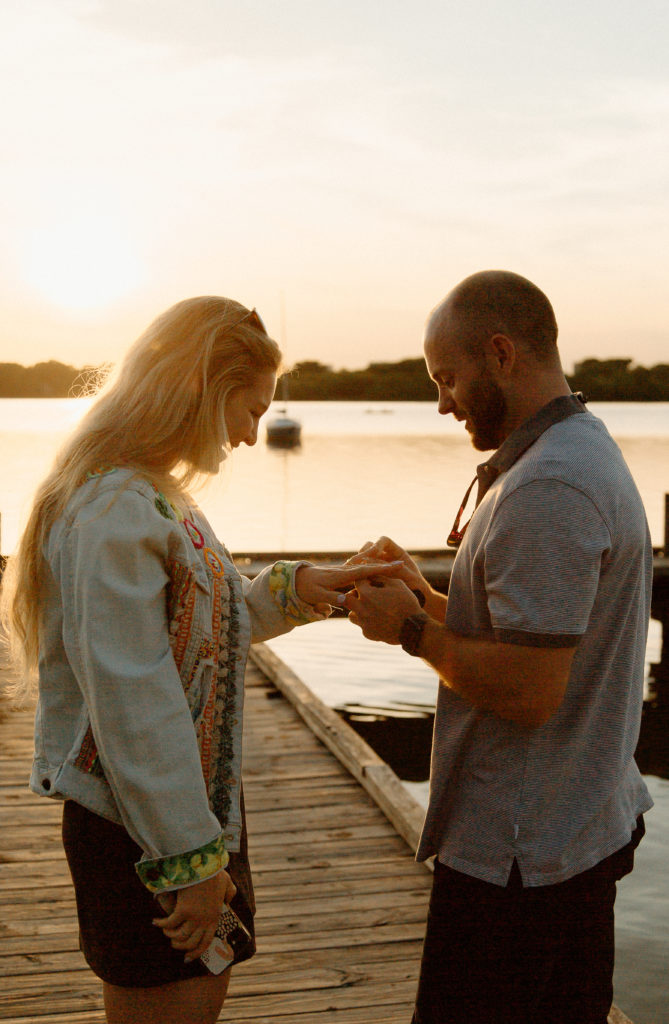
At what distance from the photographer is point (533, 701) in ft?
6.13

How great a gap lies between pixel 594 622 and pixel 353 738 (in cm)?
419

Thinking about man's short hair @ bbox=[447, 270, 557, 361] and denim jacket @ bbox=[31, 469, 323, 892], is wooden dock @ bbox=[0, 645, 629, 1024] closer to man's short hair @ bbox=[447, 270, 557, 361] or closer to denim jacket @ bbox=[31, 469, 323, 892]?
denim jacket @ bbox=[31, 469, 323, 892]

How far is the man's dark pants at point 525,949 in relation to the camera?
6.43 feet

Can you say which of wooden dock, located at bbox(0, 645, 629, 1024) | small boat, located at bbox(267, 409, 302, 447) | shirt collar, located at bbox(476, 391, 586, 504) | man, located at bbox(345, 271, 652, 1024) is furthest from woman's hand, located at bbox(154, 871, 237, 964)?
small boat, located at bbox(267, 409, 302, 447)

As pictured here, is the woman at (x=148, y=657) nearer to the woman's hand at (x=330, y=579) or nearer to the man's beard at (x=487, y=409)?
the woman's hand at (x=330, y=579)

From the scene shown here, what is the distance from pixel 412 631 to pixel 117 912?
816 mm

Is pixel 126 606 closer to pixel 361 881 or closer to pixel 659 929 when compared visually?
pixel 361 881

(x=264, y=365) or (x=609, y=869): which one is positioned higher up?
(x=264, y=365)

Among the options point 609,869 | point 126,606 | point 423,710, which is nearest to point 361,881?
point 609,869

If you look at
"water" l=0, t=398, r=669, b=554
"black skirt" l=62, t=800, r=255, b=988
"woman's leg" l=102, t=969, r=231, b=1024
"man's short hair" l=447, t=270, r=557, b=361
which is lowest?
"water" l=0, t=398, r=669, b=554

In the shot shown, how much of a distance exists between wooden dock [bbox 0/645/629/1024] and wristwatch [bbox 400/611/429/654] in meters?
1.67

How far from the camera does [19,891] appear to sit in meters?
4.09

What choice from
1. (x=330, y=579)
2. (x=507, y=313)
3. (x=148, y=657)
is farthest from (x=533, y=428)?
(x=148, y=657)

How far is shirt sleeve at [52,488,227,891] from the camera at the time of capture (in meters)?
1.68
